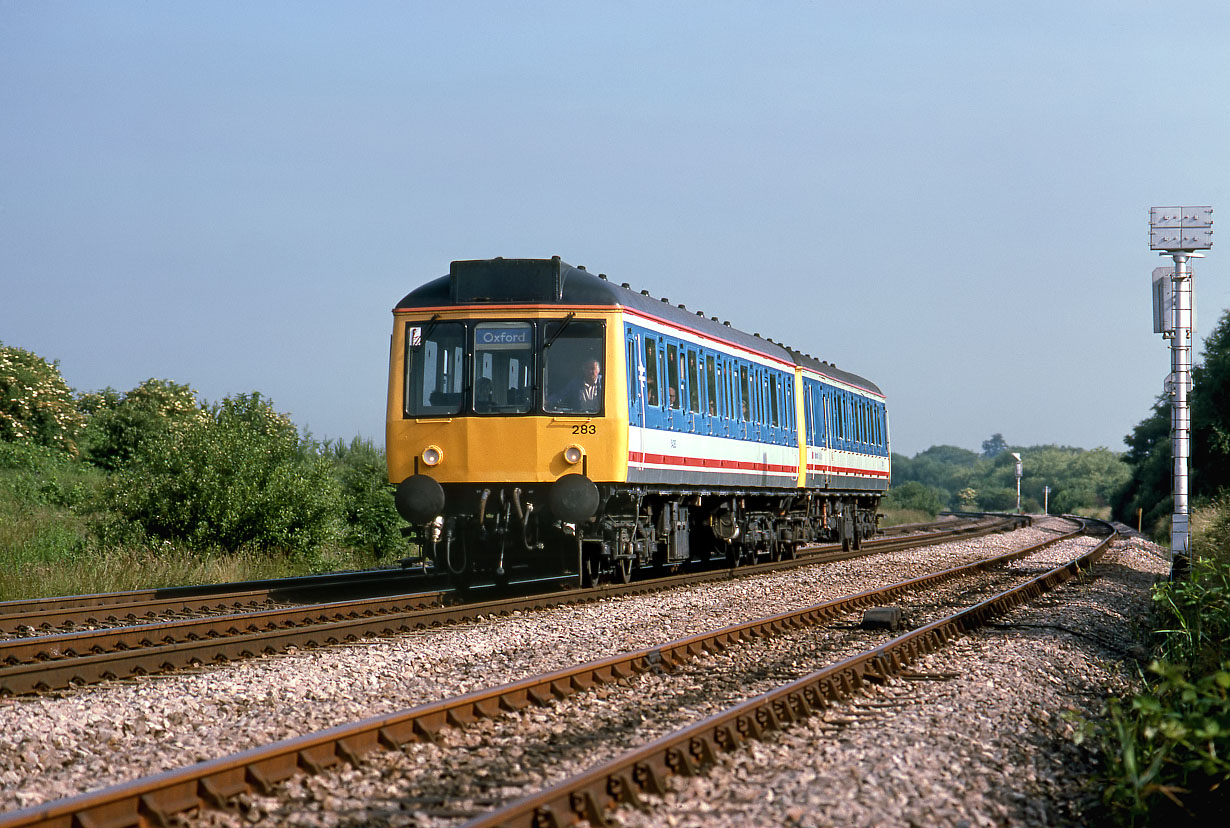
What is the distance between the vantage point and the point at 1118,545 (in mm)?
33000

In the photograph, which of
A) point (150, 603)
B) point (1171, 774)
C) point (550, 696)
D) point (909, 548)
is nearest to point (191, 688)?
point (550, 696)

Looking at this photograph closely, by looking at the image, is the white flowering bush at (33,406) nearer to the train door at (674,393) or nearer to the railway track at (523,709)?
the train door at (674,393)

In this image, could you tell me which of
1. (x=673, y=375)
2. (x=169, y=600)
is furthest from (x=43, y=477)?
(x=169, y=600)

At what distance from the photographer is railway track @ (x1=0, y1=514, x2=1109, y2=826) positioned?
498cm

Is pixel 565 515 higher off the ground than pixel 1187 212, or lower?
lower

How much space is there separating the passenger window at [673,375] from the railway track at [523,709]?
5759 millimetres

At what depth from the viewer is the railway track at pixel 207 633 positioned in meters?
8.72

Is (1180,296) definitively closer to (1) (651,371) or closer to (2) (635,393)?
(1) (651,371)

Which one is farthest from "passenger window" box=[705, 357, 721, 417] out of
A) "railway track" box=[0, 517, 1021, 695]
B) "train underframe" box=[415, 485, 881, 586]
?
"railway track" box=[0, 517, 1021, 695]

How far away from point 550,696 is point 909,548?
69.2 ft

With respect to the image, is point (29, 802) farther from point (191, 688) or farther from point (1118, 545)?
point (1118, 545)

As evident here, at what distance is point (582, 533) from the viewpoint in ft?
48.0

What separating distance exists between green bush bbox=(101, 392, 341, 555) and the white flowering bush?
22.5m

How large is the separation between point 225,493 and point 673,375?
753 cm
